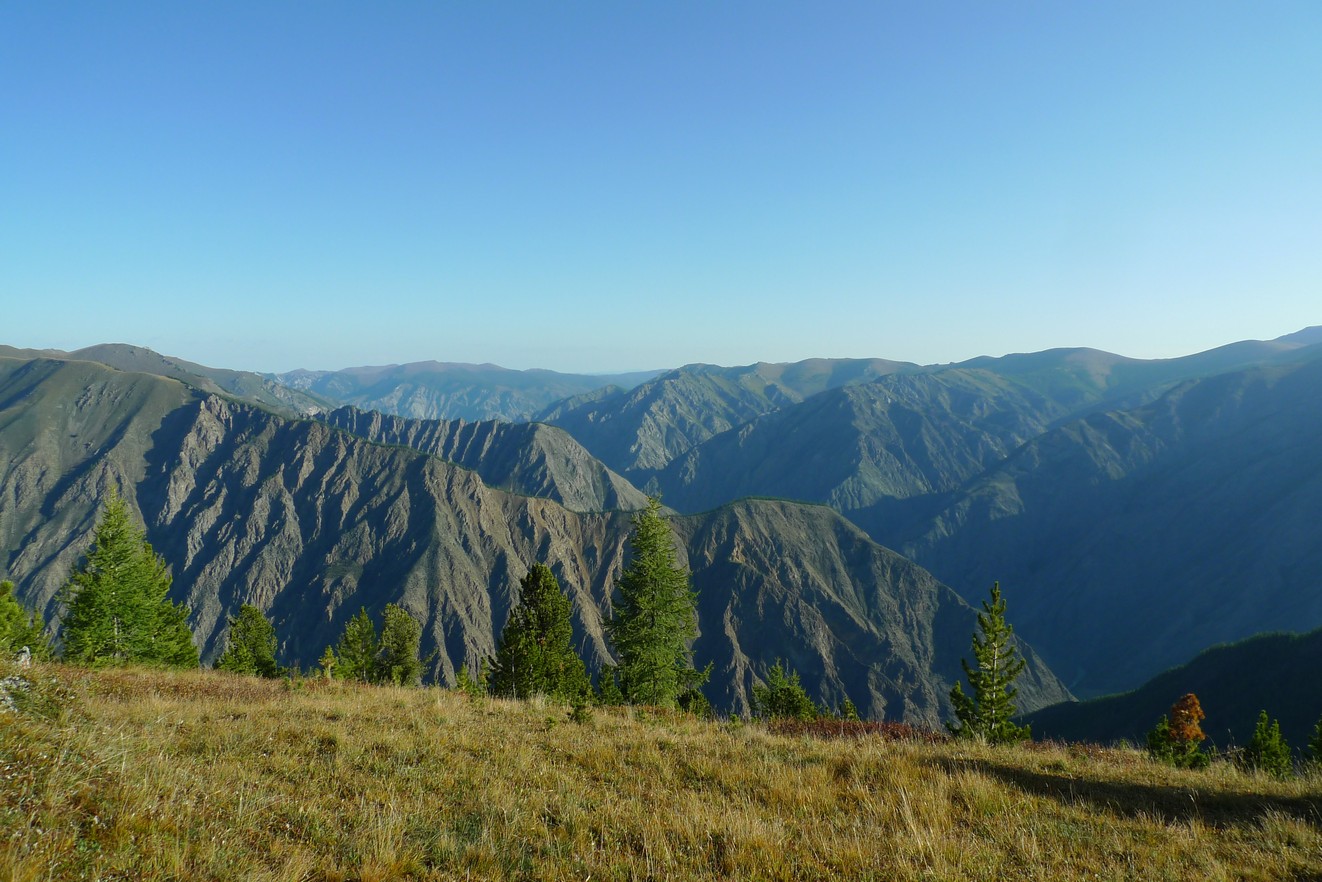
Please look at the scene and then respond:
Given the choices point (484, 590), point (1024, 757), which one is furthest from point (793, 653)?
point (1024, 757)

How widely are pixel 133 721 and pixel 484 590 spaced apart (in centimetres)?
18657

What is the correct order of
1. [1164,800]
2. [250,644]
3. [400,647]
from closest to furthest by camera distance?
[1164,800] → [250,644] → [400,647]

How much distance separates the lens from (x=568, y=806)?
23.6ft

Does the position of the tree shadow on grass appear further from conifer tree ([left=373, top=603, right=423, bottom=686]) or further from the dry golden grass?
conifer tree ([left=373, top=603, right=423, bottom=686])

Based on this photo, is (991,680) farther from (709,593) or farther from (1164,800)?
(709,593)

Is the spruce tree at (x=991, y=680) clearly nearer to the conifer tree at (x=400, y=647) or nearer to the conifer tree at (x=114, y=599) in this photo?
the conifer tree at (x=114, y=599)

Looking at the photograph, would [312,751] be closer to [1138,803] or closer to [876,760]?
[876,760]

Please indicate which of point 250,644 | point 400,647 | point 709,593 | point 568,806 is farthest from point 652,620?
point 709,593

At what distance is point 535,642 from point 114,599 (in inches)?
982

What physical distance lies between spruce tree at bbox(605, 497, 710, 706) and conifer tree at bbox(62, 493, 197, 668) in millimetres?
24338

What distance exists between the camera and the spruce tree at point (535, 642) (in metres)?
31.4

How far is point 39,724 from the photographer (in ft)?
22.8

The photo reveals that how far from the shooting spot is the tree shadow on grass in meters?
8.02

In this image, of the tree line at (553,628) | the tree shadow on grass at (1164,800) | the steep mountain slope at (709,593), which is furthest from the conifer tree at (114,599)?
the steep mountain slope at (709,593)
